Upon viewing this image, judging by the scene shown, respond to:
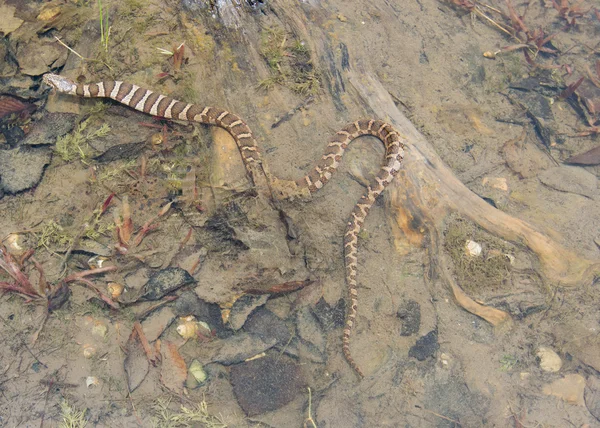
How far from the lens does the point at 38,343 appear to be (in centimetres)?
471

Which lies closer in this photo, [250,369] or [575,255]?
[250,369]

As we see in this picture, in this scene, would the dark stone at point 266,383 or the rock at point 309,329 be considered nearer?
the dark stone at point 266,383

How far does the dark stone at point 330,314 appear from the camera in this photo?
530 cm

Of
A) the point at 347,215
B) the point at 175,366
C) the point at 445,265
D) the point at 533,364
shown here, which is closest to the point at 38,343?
the point at 175,366

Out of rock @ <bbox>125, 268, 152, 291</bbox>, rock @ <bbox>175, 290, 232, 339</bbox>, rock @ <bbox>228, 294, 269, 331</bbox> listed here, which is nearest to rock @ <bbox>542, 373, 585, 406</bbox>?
rock @ <bbox>228, 294, 269, 331</bbox>

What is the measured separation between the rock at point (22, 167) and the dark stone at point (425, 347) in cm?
552

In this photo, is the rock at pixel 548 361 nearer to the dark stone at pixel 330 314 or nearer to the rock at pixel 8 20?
the dark stone at pixel 330 314

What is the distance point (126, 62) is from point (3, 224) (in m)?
3.03

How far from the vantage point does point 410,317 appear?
537 cm

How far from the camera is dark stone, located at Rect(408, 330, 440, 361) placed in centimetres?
524

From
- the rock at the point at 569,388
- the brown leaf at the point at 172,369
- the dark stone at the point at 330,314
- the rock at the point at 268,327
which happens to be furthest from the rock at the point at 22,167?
the rock at the point at 569,388

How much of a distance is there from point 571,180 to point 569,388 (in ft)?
10.8

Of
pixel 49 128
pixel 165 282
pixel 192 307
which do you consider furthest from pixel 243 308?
pixel 49 128

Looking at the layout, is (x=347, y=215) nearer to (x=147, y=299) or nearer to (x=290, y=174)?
(x=290, y=174)
